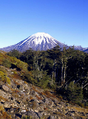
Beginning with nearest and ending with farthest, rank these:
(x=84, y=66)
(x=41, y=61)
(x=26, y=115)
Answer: (x=26, y=115)
(x=84, y=66)
(x=41, y=61)

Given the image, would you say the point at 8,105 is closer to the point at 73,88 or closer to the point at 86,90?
the point at 73,88

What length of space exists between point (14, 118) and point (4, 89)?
12.9 ft

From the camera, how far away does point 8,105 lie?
26.9ft

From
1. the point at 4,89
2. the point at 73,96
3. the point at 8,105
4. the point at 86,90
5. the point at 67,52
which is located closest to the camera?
the point at 8,105

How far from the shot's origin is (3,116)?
678 centimetres

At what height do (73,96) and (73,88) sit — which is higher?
(73,88)

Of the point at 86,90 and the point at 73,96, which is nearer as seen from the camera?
the point at 73,96

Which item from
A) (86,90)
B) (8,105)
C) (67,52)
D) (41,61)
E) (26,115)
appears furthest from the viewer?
(41,61)

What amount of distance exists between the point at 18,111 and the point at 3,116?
1257mm

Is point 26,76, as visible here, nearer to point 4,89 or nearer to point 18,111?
point 4,89

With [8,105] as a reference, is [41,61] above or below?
above

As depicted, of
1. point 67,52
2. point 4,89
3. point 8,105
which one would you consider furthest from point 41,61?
point 8,105

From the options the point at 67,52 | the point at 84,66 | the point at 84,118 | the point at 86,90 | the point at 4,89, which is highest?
the point at 67,52

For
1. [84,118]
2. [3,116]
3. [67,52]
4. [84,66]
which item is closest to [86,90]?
[84,66]
